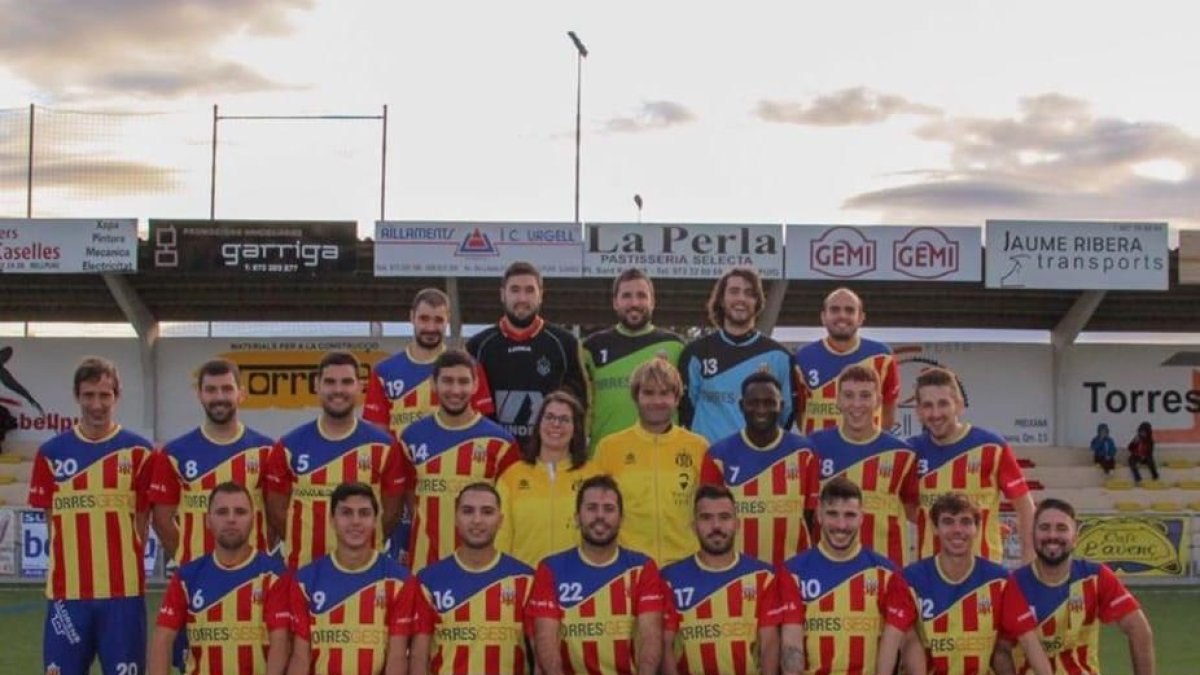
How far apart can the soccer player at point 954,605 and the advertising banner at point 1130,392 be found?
49.9 feet

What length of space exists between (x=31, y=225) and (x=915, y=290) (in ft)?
37.0

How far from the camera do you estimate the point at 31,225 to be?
667 inches

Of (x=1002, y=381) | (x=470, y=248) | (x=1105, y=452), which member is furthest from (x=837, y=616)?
(x=1002, y=381)

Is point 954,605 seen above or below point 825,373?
below

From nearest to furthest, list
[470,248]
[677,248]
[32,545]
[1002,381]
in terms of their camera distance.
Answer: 1. [32,545]
2. [677,248]
3. [470,248]
4. [1002,381]

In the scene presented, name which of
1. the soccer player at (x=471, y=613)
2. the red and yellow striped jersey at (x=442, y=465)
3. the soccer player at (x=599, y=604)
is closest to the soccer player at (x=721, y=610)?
the soccer player at (x=599, y=604)

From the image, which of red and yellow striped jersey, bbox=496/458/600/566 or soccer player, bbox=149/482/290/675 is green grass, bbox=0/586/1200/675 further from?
red and yellow striped jersey, bbox=496/458/600/566

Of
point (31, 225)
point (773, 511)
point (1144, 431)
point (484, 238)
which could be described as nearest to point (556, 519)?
point (773, 511)

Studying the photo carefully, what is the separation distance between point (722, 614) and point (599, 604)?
0.46 meters

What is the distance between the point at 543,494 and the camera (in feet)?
18.6

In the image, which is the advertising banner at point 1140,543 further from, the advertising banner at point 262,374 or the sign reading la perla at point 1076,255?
the advertising banner at point 262,374

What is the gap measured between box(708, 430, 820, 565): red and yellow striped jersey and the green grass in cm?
422

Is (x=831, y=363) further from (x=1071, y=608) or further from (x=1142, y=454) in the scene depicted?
(x=1142, y=454)

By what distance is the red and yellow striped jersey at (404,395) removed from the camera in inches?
251
